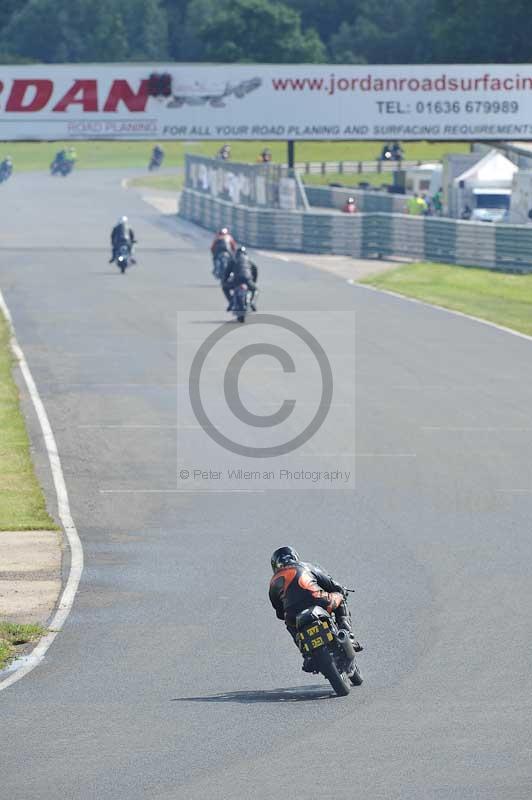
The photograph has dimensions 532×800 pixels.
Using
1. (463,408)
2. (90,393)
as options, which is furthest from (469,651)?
(90,393)

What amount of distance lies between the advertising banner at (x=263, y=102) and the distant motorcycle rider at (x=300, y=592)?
4047cm

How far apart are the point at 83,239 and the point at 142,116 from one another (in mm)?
8369

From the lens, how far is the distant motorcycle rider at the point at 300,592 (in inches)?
443

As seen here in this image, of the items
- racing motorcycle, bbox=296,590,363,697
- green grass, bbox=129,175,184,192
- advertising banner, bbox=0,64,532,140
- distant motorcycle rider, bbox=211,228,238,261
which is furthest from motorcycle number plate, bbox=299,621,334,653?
green grass, bbox=129,175,184,192

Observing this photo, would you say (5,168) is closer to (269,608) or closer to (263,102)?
(263,102)

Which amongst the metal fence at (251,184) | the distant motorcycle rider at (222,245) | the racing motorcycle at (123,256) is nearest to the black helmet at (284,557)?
the distant motorcycle rider at (222,245)

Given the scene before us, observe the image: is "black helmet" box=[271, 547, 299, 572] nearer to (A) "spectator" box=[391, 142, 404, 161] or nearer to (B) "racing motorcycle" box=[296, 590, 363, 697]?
(B) "racing motorcycle" box=[296, 590, 363, 697]

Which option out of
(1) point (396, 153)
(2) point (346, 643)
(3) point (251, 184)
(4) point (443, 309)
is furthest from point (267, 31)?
(2) point (346, 643)

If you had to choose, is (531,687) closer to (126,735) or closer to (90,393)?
(126,735)

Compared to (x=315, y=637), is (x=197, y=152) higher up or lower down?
higher up

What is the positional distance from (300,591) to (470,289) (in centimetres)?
3016

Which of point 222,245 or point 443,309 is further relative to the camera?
point 222,245

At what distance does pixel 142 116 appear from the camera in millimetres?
50781

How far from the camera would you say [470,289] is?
40719mm
